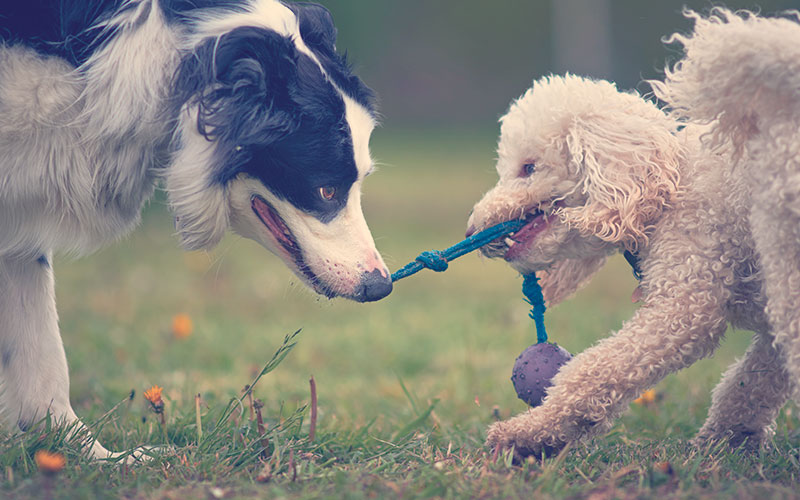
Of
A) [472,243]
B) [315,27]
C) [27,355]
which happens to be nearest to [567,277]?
[472,243]

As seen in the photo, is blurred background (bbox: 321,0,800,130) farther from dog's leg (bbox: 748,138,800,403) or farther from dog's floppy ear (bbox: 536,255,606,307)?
dog's leg (bbox: 748,138,800,403)

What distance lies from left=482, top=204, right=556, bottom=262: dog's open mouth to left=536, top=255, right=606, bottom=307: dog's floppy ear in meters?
0.20

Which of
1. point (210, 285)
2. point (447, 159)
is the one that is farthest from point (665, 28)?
point (210, 285)

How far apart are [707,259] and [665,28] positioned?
17.7 metres

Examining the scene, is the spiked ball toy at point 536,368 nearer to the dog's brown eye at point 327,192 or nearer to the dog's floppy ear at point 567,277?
the dog's floppy ear at point 567,277

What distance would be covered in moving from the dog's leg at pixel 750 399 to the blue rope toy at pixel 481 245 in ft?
1.98

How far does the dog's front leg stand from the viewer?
Result: 7.26ft

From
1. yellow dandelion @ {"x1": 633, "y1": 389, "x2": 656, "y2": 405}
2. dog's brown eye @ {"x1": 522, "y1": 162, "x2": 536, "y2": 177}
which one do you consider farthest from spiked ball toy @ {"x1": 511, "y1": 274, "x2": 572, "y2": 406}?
yellow dandelion @ {"x1": 633, "y1": 389, "x2": 656, "y2": 405}

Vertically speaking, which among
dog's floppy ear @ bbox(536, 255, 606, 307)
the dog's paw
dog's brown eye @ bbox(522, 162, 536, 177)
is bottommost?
the dog's paw

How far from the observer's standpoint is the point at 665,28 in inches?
725

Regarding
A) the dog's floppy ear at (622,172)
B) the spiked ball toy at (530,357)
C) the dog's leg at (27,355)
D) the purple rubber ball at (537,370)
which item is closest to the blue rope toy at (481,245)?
the spiked ball toy at (530,357)

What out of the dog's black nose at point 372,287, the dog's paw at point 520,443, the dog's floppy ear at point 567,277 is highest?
the dog's floppy ear at point 567,277

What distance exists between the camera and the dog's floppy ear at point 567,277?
104 inches

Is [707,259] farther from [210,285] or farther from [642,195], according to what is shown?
[210,285]
